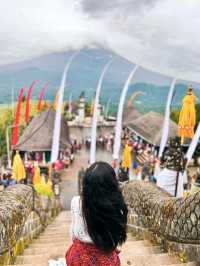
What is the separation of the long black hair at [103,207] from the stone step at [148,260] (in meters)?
1.47

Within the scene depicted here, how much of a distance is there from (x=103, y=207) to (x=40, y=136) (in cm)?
1815

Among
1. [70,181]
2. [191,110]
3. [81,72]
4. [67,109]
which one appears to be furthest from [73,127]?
[81,72]

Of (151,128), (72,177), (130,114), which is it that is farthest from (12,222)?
(130,114)

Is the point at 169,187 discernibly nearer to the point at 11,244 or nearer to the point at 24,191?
the point at 24,191

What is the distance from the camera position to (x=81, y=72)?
18212 centimetres

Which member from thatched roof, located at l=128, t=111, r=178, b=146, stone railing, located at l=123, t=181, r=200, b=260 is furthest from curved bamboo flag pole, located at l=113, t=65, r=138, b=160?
stone railing, located at l=123, t=181, r=200, b=260

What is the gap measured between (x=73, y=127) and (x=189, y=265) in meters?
32.7

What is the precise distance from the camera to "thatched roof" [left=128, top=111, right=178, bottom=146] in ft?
70.8

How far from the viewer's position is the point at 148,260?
327cm

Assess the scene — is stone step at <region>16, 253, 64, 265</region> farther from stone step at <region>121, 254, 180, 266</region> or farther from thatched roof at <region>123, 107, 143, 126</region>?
thatched roof at <region>123, 107, 143, 126</region>

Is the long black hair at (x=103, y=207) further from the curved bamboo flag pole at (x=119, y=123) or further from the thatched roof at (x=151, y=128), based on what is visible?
the thatched roof at (x=151, y=128)

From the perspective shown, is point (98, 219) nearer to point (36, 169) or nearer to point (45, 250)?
point (45, 250)

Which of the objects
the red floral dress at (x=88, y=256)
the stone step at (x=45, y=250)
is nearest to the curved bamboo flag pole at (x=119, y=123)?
the stone step at (x=45, y=250)

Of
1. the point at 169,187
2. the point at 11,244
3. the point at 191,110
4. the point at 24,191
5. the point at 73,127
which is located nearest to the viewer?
the point at 11,244
